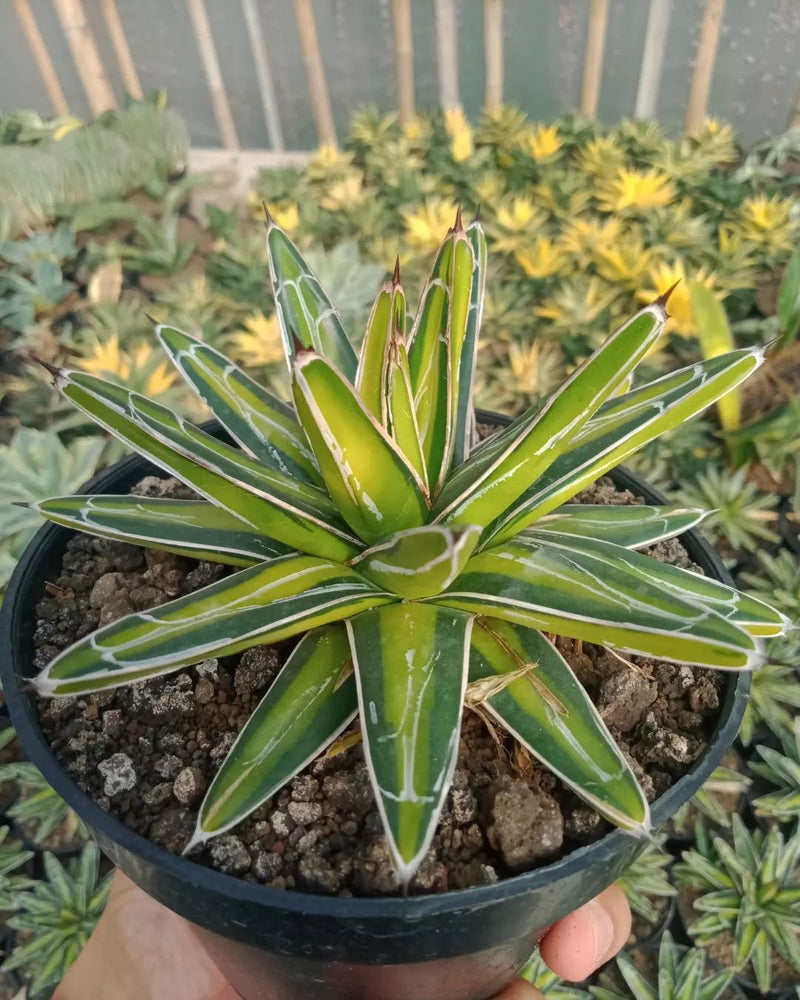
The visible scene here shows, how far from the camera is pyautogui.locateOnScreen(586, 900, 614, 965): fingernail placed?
0.79 meters

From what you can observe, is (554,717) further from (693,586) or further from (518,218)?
(518,218)

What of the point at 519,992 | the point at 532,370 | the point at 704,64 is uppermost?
the point at 704,64

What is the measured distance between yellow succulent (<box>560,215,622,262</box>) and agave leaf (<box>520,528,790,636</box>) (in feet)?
3.24

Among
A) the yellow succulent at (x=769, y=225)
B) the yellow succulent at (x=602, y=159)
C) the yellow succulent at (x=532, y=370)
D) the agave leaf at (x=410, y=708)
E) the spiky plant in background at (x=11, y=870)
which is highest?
the agave leaf at (x=410, y=708)

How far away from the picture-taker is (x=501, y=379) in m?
1.39

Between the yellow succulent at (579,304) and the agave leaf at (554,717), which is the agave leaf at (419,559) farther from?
the yellow succulent at (579,304)

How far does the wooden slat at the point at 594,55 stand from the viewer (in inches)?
82.5

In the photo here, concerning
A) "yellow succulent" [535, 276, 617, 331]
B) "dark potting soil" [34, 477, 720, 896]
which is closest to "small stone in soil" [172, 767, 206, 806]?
"dark potting soil" [34, 477, 720, 896]

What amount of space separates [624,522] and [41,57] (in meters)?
2.67

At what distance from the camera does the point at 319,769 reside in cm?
60

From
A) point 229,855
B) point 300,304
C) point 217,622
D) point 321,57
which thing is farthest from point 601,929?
point 321,57

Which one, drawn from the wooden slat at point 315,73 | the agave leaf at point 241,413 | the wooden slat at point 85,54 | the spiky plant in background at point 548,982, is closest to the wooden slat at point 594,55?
the wooden slat at point 315,73

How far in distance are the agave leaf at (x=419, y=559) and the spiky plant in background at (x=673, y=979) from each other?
0.75 metres

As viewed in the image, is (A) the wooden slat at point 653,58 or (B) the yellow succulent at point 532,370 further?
(A) the wooden slat at point 653,58
